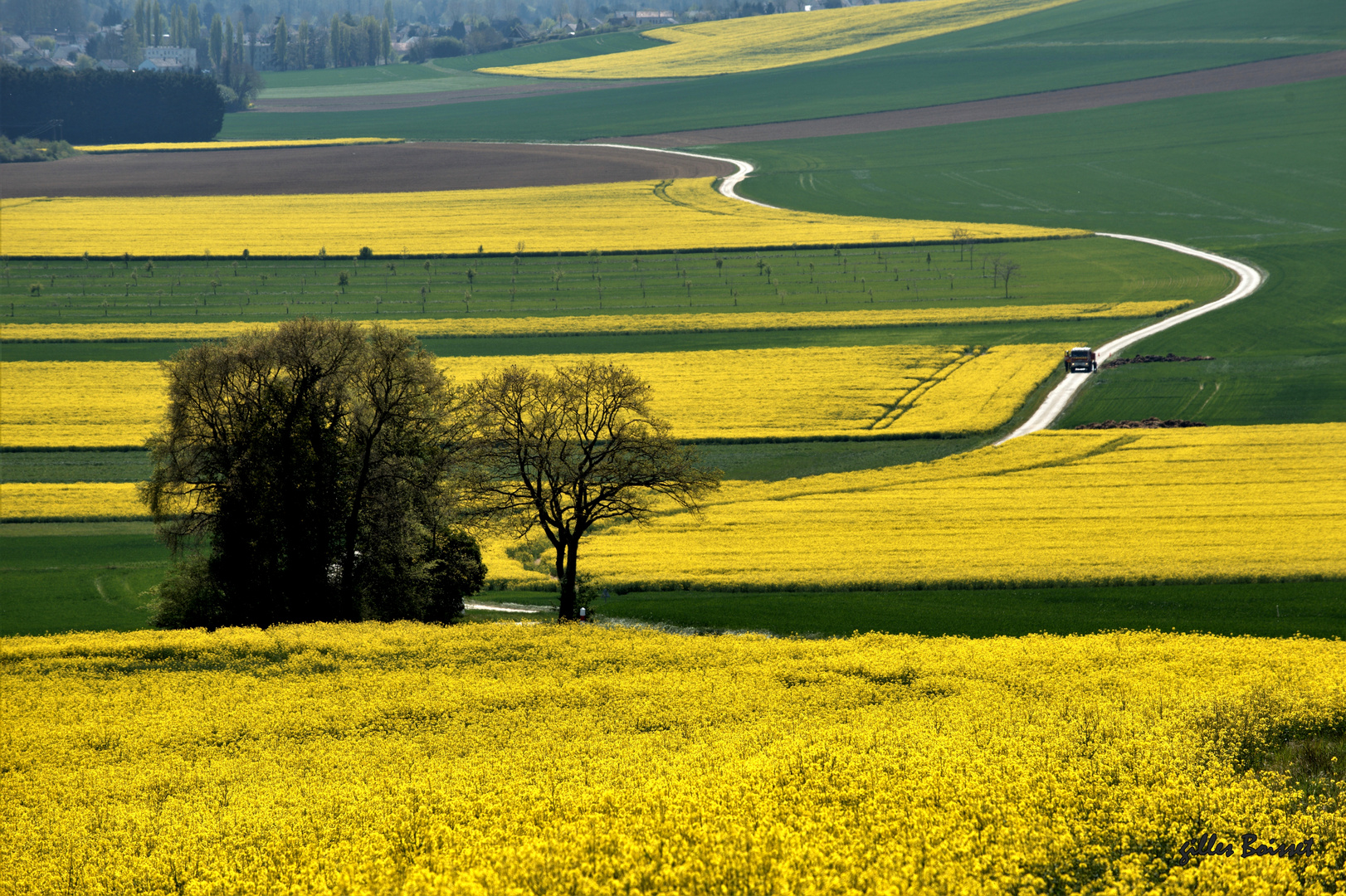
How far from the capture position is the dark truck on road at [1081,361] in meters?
83.8

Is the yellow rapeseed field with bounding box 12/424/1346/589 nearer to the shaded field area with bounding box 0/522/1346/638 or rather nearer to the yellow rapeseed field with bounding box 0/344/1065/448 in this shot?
the shaded field area with bounding box 0/522/1346/638

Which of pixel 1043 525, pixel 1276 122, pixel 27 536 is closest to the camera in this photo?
pixel 1043 525

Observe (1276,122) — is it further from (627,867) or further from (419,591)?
(627,867)

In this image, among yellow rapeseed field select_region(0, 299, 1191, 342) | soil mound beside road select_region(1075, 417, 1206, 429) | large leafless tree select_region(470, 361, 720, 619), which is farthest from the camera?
yellow rapeseed field select_region(0, 299, 1191, 342)

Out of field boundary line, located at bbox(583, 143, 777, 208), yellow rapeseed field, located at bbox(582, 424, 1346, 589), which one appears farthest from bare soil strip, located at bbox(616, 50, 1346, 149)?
yellow rapeseed field, located at bbox(582, 424, 1346, 589)

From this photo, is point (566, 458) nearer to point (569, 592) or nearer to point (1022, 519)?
point (569, 592)

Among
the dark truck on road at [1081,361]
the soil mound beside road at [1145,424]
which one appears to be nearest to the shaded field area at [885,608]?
the soil mound beside road at [1145,424]

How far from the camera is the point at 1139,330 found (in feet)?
315

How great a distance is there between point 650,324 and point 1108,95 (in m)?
124

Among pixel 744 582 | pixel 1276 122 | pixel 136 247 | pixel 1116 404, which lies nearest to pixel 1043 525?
pixel 744 582

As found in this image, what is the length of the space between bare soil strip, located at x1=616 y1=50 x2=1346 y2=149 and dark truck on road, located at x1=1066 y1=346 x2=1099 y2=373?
116 m

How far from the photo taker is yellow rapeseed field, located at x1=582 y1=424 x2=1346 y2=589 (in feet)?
149

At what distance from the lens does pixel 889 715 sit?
24.1 meters

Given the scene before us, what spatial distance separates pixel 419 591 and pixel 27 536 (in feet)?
81.4
